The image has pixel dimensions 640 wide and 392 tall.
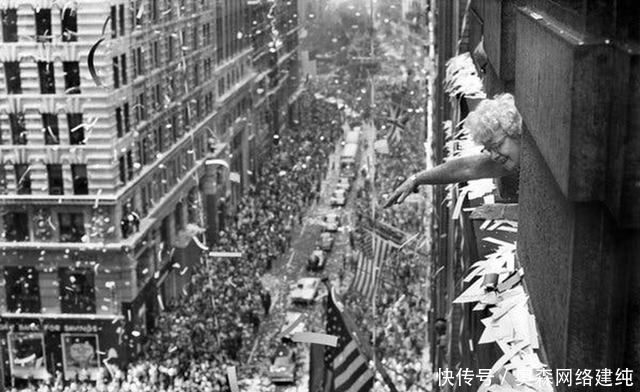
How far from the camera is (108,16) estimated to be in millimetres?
30469

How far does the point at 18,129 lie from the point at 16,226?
9.36 ft

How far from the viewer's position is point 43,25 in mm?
30656

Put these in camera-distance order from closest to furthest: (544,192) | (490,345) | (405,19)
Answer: (544,192), (490,345), (405,19)

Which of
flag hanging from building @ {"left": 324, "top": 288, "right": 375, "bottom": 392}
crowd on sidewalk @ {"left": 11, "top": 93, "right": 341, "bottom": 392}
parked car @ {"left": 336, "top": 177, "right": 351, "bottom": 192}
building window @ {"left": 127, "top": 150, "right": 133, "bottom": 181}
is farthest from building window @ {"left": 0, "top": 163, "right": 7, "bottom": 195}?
parked car @ {"left": 336, "top": 177, "right": 351, "bottom": 192}

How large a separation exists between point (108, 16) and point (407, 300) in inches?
454

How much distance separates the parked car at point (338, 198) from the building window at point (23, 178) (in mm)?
19691

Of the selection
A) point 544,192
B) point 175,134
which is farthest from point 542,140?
point 175,134

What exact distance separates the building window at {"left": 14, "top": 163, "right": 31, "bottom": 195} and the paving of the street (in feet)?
26.0

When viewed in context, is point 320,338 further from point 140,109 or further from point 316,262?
point 316,262

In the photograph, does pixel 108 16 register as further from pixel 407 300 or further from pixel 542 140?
pixel 542 140

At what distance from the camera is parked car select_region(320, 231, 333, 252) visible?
42094 mm

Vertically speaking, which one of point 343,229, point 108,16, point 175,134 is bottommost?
point 343,229

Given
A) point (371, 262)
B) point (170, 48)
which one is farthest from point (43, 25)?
point (371, 262)

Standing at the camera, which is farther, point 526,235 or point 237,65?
point 237,65
